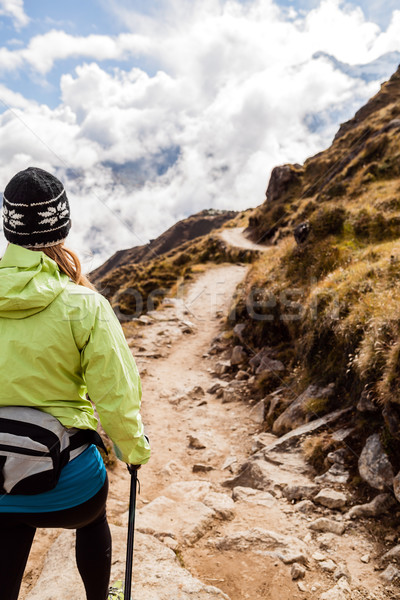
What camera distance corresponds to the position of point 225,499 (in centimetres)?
558

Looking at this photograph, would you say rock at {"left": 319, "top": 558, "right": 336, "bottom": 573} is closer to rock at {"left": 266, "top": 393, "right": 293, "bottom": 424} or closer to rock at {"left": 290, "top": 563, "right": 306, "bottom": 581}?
rock at {"left": 290, "top": 563, "right": 306, "bottom": 581}

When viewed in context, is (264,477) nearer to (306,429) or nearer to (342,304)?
(306,429)

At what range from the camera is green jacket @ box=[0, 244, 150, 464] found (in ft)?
6.38

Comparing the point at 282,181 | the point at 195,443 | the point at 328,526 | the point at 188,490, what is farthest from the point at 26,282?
the point at 282,181

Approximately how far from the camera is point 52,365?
6.57ft

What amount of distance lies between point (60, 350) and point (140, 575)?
9.12 ft

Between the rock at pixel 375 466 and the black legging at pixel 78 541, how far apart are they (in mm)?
3548

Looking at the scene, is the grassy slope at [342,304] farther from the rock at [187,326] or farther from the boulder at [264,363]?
the rock at [187,326]

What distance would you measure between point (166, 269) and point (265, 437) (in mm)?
31480

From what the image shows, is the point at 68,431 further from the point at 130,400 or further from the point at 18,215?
the point at 18,215

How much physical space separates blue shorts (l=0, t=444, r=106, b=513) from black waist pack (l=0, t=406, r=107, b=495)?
0.07m

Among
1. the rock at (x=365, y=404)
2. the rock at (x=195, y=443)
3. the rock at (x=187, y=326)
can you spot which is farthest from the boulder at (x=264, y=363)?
the rock at (x=187, y=326)

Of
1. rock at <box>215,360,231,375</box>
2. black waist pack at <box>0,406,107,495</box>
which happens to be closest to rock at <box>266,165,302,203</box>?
rock at <box>215,360,231,375</box>

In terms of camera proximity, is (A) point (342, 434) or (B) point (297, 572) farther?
(A) point (342, 434)
